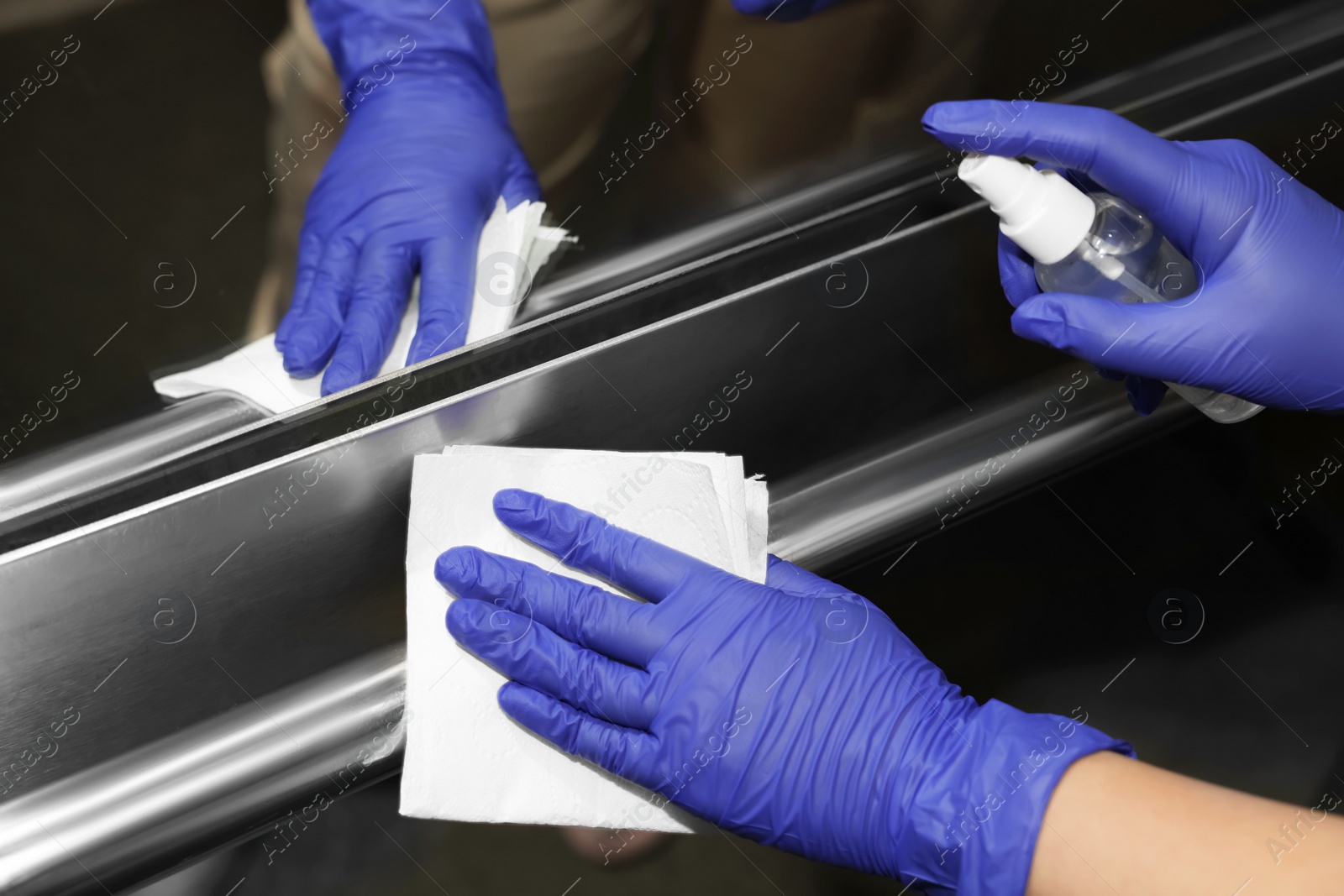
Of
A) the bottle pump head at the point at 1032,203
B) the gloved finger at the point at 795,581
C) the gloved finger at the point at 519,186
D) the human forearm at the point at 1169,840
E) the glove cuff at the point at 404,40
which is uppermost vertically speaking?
the glove cuff at the point at 404,40

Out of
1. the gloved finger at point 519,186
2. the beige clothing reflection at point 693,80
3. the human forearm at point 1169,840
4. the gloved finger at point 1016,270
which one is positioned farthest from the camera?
the beige clothing reflection at point 693,80

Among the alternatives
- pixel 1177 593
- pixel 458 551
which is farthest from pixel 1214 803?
pixel 458 551

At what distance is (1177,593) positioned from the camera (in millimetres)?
970

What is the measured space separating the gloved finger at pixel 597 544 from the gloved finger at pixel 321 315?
12.5 inches

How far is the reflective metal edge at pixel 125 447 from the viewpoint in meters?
0.80

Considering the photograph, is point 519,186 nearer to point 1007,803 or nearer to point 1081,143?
point 1081,143

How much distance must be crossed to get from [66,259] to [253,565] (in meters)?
1.06

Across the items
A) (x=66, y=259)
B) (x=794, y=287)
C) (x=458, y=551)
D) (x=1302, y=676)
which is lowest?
(x=1302, y=676)

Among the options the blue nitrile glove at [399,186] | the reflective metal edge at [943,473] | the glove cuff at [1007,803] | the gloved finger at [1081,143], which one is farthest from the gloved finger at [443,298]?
the glove cuff at [1007,803]

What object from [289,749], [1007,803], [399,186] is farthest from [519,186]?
[1007,803]

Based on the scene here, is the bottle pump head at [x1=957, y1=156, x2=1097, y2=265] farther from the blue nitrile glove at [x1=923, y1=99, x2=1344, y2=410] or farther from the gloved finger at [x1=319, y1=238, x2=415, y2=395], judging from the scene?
the gloved finger at [x1=319, y1=238, x2=415, y2=395]

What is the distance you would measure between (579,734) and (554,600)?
0.33 feet

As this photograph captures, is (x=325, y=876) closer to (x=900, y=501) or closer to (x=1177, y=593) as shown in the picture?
(x=900, y=501)

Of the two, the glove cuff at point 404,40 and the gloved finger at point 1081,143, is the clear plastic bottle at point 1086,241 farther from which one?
the glove cuff at point 404,40
